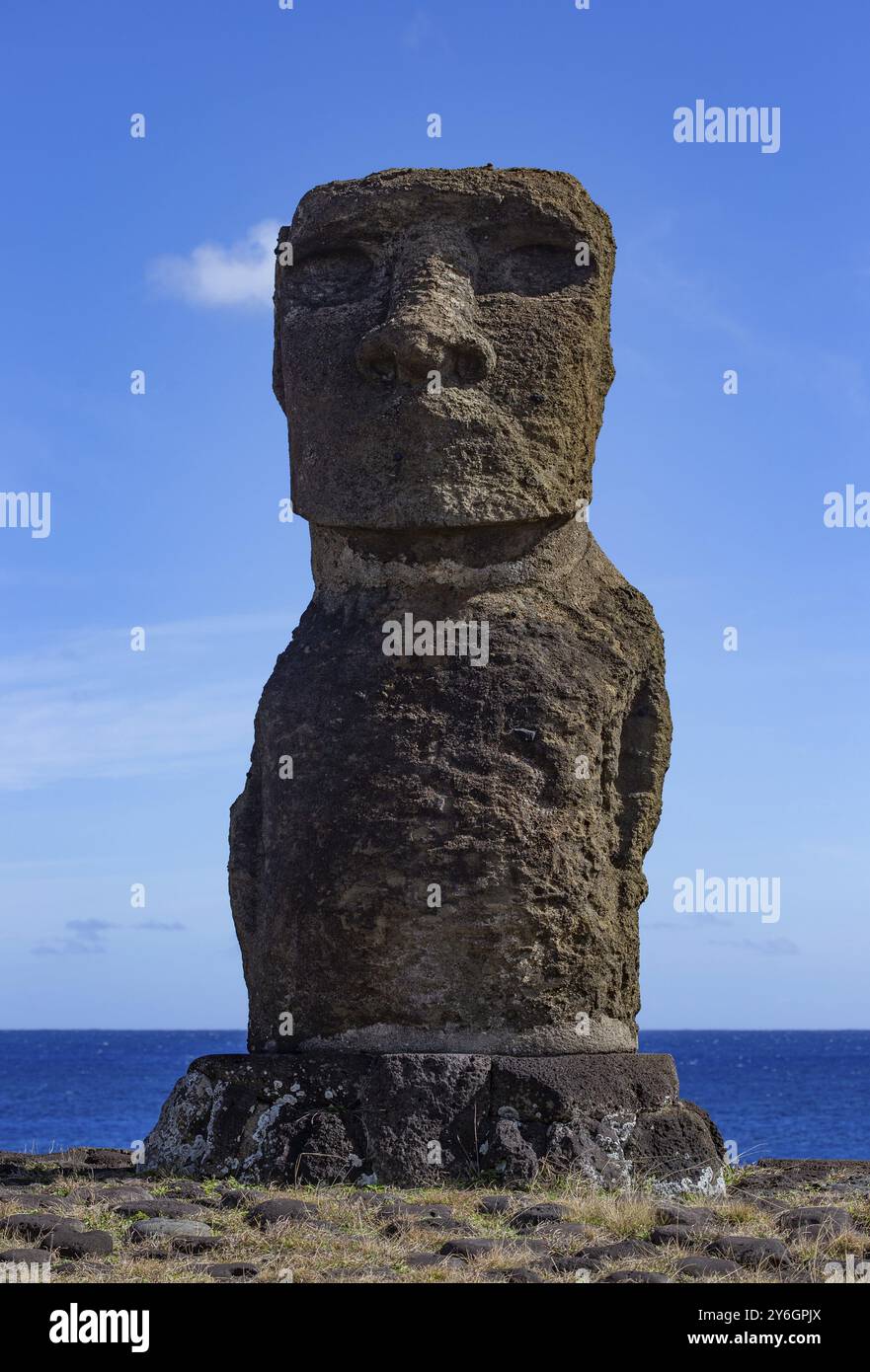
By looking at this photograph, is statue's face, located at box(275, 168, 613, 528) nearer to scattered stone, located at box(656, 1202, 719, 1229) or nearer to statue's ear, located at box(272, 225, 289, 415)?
statue's ear, located at box(272, 225, 289, 415)

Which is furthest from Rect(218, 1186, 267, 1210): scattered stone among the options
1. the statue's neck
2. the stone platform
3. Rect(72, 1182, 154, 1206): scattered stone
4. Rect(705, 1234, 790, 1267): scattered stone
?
the statue's neck

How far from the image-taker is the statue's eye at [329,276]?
8.22 metres

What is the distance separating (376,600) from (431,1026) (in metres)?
1.97

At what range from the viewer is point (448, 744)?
7.39 meters

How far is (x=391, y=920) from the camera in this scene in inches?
287

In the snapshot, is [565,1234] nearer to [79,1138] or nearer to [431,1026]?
[431,1026]

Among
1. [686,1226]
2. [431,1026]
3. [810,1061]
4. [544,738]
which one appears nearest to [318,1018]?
[431,1026]

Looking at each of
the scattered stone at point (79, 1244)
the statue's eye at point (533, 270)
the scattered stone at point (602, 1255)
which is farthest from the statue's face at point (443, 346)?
the scattered stone at point (79, 1244)

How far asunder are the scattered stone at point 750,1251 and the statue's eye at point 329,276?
4692 millimetres

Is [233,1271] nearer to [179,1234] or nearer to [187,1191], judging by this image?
[179,1234]

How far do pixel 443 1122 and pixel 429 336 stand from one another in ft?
11.3

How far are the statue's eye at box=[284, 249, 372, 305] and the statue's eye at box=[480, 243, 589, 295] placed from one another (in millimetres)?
636

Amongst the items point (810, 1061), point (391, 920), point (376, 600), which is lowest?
Result: point (810, 1061)

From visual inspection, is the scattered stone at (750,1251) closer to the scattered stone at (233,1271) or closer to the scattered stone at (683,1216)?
the scattered stone at (683,1216)
